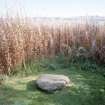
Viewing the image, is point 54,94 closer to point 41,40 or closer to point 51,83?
point 51,83

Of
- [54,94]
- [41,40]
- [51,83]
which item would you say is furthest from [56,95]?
[41,40]

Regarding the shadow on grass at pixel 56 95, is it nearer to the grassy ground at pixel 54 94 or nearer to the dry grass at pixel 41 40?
the grassy ground at pixel 54 94

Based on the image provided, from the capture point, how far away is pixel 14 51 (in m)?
5.28

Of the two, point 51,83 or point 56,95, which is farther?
point 51,83

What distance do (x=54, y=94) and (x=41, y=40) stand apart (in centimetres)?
174

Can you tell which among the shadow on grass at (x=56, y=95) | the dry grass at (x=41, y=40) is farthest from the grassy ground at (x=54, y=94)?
the dry grass at (x=41, y=40)

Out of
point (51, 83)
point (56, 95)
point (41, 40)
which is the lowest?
point (56, 95)

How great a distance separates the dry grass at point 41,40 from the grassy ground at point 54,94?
1.31 feet

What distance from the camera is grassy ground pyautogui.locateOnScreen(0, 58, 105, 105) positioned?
4426 mm

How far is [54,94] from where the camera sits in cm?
468

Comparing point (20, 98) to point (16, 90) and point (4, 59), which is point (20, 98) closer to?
point (16, 90)

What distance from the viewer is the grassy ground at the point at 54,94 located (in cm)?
443

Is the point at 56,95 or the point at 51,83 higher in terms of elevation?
the point at 51,83

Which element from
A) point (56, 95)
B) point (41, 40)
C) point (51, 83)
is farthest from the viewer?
point (41, 40)
